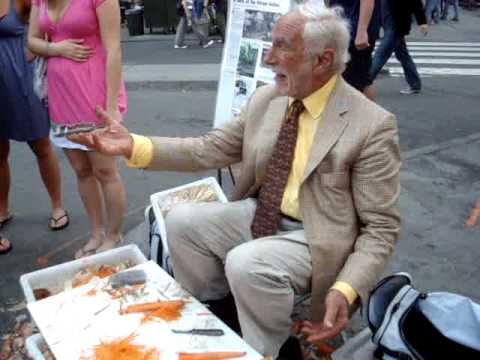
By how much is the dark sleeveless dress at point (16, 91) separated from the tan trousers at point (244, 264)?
4.34 feet

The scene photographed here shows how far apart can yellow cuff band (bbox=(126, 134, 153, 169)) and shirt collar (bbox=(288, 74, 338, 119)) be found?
0.68m

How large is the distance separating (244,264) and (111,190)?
1277mm

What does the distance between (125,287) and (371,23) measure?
3.17 meters

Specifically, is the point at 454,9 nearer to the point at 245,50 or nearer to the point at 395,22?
the point at 395,22

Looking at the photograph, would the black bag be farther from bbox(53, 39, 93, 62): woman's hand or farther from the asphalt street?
bbox(53, 39, 93, 62): woman's hand

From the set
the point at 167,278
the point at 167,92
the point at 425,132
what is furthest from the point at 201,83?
the point at 167,278

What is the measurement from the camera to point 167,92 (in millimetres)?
7527

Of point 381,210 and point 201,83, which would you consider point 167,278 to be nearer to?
point 381,210

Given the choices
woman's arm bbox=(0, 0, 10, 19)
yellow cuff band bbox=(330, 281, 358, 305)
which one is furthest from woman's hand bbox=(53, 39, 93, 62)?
yellow cuff band bbox=(330, 281, 358, 305)

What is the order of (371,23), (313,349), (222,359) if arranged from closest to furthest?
(222,359) < (313,349) < (371,23)

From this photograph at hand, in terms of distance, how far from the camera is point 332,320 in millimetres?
1823

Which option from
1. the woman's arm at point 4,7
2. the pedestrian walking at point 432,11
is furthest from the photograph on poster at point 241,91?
the pedestrian walking at point 432,11

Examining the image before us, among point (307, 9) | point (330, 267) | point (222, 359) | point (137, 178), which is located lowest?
point (137, 178)

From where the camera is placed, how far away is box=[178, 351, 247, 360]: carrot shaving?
184cm
